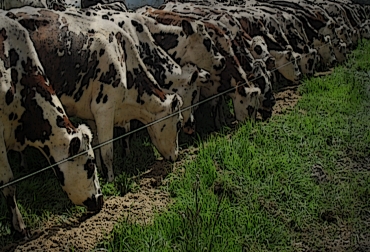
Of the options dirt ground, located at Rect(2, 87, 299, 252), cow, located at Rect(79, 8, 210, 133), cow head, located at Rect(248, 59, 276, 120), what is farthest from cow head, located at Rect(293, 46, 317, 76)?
dirt ground, located at Rect(2, 87, 299, 252)

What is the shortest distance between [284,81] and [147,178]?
4761 mm

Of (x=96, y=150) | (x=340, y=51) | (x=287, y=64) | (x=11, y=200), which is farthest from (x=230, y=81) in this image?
(x=340, y=51)

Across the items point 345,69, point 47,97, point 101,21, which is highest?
point 101,21

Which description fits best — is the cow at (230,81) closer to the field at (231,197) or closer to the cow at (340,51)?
the field at (231,197)

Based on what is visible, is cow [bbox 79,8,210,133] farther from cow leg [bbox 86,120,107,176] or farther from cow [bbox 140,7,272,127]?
cow leg [bbox 86,120,107,176]

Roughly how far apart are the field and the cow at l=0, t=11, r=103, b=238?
0.38m

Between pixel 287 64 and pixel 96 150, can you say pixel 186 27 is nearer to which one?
pixel 96 150

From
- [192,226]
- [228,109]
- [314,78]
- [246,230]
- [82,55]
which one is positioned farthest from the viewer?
[314,78]

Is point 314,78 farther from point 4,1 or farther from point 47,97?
point 47,97

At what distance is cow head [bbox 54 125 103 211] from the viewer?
150 inches

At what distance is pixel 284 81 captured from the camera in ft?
29.7

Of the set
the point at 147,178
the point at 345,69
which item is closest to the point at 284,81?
the point at 345,69

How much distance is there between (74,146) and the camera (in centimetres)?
382

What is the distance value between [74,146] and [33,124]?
1.17ft
